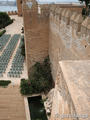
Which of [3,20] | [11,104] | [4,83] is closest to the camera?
[11,104]

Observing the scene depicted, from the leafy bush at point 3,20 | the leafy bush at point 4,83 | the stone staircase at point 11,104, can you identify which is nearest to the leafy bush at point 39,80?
the stone staircase at point 11,104

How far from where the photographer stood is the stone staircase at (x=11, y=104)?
638cm

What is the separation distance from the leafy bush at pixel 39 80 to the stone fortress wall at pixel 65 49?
0.46 metres

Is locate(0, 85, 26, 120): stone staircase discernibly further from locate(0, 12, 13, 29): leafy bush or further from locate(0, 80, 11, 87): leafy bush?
locate(0, 12, 13, 29): leafy bush

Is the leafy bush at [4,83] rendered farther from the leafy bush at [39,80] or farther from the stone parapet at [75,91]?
the stone parapet at [75,91]

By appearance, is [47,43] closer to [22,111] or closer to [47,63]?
[47,63]

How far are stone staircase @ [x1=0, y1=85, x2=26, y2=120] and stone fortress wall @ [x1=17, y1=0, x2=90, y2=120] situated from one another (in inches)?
82.3

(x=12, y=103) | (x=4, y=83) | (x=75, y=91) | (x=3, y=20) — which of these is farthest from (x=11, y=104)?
(x=3, y=20)

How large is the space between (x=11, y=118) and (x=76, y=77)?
5.94m

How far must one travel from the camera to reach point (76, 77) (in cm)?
158

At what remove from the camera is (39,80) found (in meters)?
7.44

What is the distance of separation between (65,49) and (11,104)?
474cm

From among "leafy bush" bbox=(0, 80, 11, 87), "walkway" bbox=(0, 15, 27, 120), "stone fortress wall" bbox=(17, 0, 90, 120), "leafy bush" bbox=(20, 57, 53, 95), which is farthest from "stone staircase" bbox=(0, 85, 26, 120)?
"stone fortress wall" bbox=(17, 0, 90, 120)

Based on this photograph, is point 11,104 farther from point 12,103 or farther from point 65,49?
point 65,49
